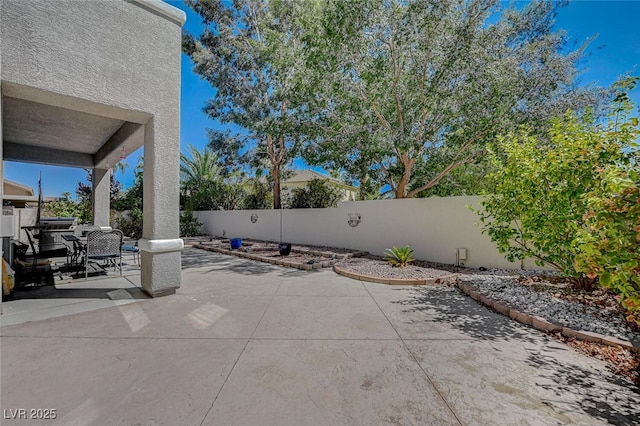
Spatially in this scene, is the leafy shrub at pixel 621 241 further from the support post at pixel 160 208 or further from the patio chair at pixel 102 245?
the patio chair at pixel 102 245

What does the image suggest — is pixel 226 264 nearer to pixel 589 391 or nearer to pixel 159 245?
pixel 159 245

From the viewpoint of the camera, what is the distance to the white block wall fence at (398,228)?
7758 millimetres

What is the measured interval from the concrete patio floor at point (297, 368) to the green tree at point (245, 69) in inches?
361

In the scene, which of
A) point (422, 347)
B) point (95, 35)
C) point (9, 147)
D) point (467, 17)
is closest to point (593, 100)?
point (467, 17)

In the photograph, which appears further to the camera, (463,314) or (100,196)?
(100,196)

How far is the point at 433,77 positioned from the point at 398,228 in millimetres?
4824

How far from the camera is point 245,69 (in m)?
14.0

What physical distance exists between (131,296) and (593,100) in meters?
14.2

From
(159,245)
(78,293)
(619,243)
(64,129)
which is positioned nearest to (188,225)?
(64,129)

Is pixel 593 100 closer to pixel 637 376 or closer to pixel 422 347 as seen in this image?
pixel 637 376

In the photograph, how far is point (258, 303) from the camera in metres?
5.00

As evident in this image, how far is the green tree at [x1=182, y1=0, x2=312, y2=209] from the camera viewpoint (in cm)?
1252

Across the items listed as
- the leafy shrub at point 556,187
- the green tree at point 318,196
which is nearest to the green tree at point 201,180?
the green tree at point 318,196

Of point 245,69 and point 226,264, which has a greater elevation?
point 245,69
